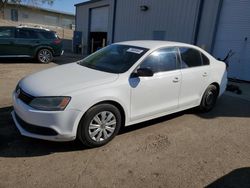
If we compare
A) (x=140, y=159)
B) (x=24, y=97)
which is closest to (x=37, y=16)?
(x=24, y=97)

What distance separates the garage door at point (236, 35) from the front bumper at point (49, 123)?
28.7 ft

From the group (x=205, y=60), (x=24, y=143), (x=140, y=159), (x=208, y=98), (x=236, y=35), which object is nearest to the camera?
(x=140, y=159)

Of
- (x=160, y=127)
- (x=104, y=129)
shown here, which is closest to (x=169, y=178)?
(x=104, y=129)

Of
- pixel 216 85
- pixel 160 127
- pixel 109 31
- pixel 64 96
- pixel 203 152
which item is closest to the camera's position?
pixel 64 96

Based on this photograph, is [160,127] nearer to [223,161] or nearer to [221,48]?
[223,161]

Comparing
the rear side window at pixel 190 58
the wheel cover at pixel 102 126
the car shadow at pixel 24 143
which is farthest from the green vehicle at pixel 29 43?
the wheel cover at pixel 102 126

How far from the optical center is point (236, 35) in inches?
390

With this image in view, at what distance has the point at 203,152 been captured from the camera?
3.62 m

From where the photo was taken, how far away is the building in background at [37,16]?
123ft

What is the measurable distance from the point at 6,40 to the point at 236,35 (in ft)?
32.9

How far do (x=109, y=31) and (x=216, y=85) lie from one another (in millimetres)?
13716

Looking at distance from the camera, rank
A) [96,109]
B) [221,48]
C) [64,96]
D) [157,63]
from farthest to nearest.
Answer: [221,48] → [157,63] → [96,109] → [64,96]

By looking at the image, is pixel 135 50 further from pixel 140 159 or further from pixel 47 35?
pixel 47 35

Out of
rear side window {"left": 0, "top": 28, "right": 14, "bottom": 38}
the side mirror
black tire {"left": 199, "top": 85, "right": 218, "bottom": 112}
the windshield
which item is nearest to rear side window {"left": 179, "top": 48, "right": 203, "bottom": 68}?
black tire {"left": 199, "top": 85, "right": 218, "bottom": 112}
